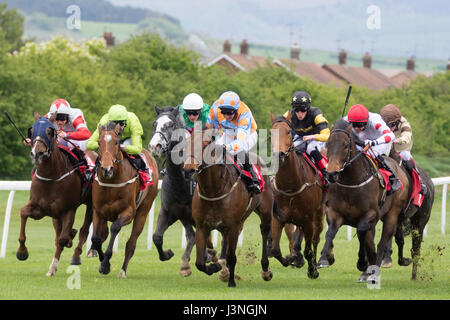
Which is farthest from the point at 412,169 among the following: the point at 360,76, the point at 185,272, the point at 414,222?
the point at 360,76

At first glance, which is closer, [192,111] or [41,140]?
[41,140]

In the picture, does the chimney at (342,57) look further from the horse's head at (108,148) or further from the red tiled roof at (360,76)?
the horse's head at (108,148)

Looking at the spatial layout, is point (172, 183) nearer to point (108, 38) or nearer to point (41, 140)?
point (41, 140)

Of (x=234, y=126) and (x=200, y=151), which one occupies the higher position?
(x=234, y=126)

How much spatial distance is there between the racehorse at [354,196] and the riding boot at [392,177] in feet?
0.60

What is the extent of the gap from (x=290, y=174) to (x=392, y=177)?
1178mm

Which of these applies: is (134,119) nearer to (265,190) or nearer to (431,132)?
(265,190)

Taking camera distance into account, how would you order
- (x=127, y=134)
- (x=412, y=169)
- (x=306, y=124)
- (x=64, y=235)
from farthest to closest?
(x=412, y=169) < (x=306, y=124) < (x=127, y=134) < (x=64, y=235)

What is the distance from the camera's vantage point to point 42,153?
995cm

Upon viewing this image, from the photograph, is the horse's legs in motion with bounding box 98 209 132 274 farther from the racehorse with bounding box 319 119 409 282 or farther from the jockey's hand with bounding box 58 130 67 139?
the racehorse with bounding box 319 119 409 282

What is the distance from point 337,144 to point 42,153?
10.5 ft

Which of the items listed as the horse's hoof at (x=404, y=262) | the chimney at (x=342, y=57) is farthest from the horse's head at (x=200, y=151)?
the chimney at (x=342, y=57)

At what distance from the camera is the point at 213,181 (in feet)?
29.6
